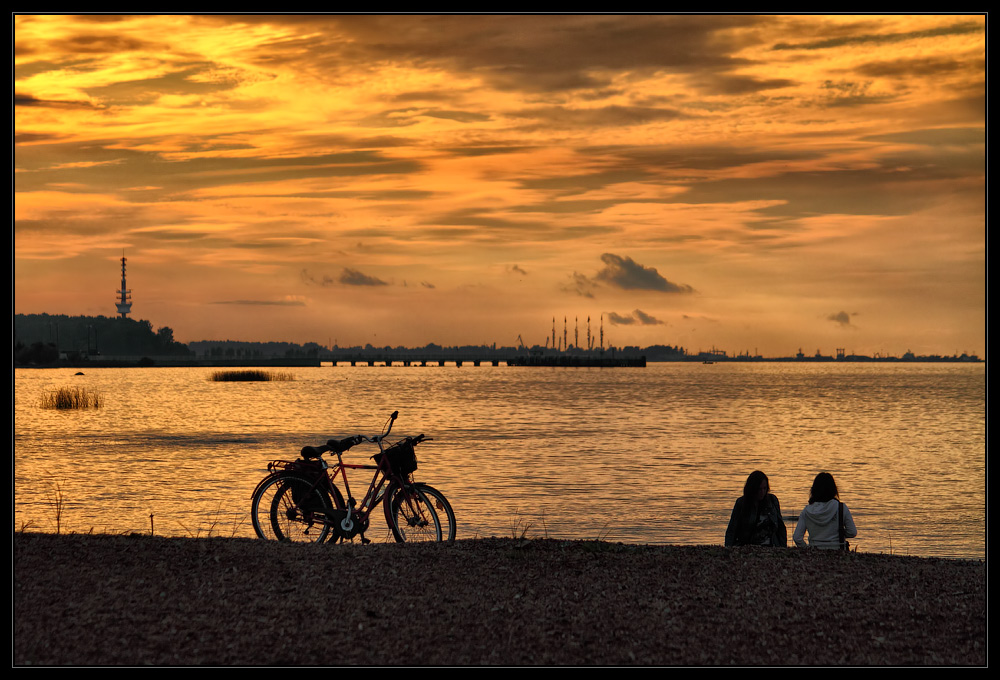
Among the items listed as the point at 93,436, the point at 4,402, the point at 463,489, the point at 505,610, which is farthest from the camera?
the point at 93,436

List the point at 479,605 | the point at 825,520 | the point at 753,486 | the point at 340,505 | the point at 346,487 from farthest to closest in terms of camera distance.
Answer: the point at 340,505, the point at 346,487, the point at 825,520, the point at 753,486, the point at 479,605

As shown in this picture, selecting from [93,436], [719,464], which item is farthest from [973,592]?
[93,436]

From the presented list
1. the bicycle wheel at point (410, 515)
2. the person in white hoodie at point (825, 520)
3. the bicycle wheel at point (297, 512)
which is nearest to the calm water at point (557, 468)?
the bicycle wheel at point (297, 512)

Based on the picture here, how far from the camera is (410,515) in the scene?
11008 millimetres

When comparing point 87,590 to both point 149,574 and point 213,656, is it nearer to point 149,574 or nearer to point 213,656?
point 149,574

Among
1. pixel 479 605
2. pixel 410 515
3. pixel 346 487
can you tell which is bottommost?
pixel 479 605

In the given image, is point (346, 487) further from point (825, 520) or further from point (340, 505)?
point (825, 520)

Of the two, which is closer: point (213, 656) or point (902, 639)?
point (213, 656)

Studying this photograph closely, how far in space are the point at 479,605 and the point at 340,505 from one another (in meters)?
3.86

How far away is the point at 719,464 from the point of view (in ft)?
103

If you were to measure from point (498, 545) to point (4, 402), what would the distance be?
4893 mm

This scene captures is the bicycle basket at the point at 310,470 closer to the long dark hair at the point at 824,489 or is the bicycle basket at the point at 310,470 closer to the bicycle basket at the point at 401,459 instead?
the bicycle basket at the point at 401,459

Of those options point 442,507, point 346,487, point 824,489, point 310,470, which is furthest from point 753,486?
point 310,470

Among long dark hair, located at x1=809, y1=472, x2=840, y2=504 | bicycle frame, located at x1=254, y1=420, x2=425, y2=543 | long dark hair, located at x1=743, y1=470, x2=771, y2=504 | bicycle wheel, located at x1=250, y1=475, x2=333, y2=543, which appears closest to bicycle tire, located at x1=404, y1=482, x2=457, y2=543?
bicycle frame, located at x1=254, y1=420, x2=425, y2=543
